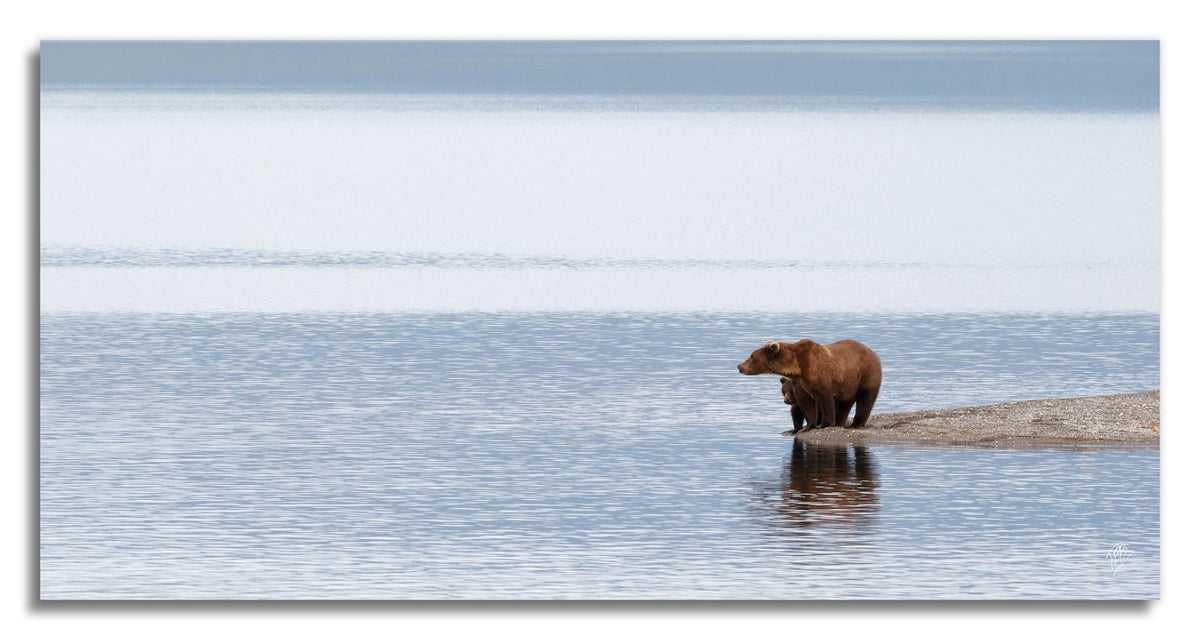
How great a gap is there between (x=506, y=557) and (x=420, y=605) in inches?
40.8

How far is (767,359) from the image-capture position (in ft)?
79.8

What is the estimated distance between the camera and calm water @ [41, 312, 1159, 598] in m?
19.0

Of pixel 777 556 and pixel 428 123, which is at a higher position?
pixel 428 123

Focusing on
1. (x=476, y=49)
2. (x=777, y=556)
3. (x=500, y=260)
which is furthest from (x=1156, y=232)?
(x=500, y=260)

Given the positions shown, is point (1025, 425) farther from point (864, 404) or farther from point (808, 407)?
point (808, 407)

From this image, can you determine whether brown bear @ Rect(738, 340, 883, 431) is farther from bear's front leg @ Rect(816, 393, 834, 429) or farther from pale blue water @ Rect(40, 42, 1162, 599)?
pale blue water @ Rect(40, 42, 1162, 599)

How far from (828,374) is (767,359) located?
2.06ft

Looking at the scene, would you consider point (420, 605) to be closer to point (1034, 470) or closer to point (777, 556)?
point (777, 556)

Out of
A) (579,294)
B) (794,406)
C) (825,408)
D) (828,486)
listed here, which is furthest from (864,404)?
(579,294)

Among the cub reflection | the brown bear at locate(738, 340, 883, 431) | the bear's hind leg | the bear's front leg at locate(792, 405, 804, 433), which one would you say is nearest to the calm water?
the cub reflection

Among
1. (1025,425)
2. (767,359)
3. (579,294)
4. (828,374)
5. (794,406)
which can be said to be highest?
(579,294)

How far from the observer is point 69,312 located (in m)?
20.7

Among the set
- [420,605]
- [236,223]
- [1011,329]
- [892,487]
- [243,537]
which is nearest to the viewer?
[420,605]

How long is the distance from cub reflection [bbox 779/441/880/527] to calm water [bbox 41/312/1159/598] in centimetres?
4
